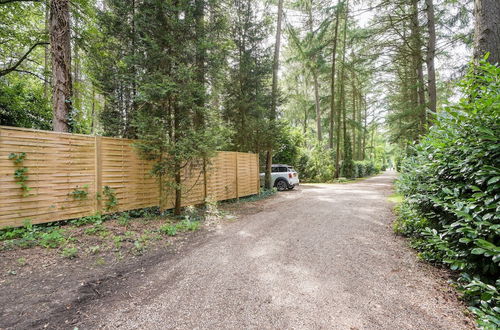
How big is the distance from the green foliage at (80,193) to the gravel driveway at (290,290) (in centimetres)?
291

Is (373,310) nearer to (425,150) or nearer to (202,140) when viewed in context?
(425,150)

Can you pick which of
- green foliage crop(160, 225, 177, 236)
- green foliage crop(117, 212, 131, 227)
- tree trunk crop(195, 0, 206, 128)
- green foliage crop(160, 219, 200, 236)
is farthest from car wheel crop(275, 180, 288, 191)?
green foliage crop(117, 212, 131, 227)

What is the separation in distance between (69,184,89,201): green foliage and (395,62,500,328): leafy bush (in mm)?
6390

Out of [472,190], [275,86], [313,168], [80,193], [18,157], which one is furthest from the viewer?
[313,168]

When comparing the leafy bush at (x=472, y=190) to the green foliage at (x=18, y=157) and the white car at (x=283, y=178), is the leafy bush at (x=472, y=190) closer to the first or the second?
the green foliage at (x=18, y=157)

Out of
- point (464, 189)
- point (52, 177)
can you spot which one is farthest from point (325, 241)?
point (52, 177)

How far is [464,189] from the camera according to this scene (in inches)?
96.5

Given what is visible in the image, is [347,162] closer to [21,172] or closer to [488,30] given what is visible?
[488,30]

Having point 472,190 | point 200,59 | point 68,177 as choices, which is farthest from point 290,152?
point 472,190

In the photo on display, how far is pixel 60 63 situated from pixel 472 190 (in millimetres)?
8271

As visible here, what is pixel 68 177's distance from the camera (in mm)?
4617

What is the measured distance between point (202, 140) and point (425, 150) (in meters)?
4.65

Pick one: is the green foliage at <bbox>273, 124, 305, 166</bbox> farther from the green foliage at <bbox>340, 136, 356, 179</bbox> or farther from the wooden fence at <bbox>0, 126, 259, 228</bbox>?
the wooden fence at <bbox>0, 126, 259, 228</bbox>

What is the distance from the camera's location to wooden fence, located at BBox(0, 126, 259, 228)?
3932 mm
